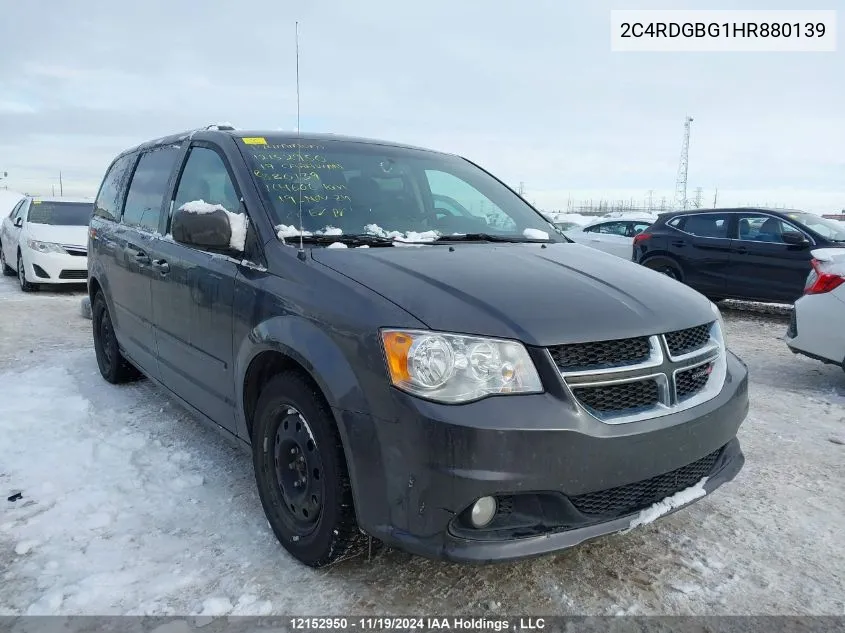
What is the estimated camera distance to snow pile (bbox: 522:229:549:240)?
11.1 ft

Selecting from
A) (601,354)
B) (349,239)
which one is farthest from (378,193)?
(601,354)

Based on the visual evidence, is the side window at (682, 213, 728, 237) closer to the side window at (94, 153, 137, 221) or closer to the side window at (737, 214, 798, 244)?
the side window at (737, 214, 798, 244)

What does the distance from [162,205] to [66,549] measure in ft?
6.55

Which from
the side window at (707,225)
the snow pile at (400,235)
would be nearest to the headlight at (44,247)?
the snow pile at (400,235)

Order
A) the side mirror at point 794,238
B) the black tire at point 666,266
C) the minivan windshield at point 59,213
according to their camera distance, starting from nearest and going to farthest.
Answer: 1. the side mirror at point 794,238
2. the black tire at point 666,266
3. the minivan windshield at point 59,213

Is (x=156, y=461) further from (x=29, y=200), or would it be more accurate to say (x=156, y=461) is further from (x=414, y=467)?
(x=29, y=200)

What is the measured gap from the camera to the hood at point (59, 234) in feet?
32.4

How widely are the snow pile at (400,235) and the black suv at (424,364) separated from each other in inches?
0.6

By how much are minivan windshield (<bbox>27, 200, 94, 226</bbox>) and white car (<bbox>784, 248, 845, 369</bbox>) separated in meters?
10.0

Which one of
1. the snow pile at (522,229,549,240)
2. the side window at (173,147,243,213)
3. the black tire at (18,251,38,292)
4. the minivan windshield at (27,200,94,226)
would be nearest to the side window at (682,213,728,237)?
the snow pile at (522,229,549,240)

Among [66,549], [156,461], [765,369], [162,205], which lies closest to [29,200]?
[162,205]

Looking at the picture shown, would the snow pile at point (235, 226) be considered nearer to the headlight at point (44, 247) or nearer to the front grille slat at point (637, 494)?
the front grille slat at point (637, 494)

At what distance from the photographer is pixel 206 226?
2738 millimetres

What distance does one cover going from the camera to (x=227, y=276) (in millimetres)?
2896
